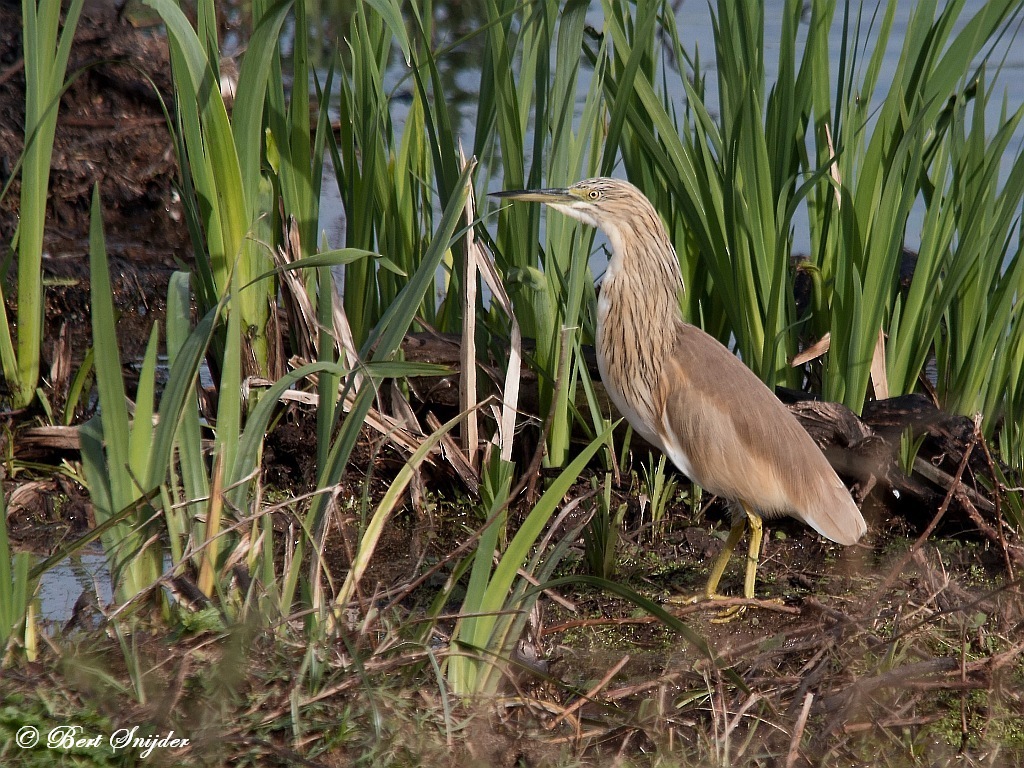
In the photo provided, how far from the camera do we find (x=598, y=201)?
3529 mm

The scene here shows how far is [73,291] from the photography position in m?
5.20

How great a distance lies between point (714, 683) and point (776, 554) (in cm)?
122

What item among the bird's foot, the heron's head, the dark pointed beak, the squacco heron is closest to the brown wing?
the squacco heron

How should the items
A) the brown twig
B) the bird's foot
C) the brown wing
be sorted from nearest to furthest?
the brown twig < the bird's foot < the brown wing

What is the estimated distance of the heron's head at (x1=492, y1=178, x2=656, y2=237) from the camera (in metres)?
3.43

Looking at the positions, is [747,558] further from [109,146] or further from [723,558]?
[109,146]

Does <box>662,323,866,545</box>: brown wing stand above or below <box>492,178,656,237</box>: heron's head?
below

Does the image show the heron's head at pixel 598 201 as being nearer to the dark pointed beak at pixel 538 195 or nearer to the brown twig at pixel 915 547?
the dark pointed beak at pixel 538 195

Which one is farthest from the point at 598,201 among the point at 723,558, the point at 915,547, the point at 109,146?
the point at 109,146

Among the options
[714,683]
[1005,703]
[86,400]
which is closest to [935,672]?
[1005,703]

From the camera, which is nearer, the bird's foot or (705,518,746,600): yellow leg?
the bird's foot

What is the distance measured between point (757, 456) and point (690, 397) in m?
0.26

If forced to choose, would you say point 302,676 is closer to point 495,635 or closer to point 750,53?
point 495,635

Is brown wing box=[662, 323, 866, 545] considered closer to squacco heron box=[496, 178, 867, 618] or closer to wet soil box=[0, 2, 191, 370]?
squacco heron box=[496, 178, 867, 618]
